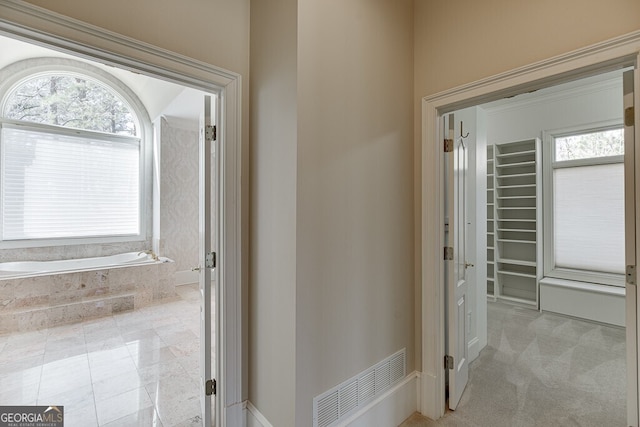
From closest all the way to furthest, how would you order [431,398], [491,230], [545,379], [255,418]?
[255,418] < [431,398] < [545,379] < [491,230]

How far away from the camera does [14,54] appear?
397cm

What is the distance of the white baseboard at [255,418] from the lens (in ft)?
5.48

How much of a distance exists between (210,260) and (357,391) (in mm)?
1172

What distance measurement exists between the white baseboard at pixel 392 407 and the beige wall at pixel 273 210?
505 mm

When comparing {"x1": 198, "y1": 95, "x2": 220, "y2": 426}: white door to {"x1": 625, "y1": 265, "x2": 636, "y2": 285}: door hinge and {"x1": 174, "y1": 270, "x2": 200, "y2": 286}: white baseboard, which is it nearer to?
{"x1": 625, "y1": 265, "x2": 636, "y2": 285}: door hinge

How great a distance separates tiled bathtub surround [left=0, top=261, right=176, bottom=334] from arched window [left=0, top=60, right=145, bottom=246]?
3.94 feet

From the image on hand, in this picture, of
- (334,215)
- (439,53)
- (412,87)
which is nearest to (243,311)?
(334,215)

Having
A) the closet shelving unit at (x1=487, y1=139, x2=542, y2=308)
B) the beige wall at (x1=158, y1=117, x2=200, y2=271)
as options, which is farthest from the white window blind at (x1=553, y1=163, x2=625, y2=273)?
the beige wall at (x1=158, y1=117, x2=200, y2=271)

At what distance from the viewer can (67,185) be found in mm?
4629

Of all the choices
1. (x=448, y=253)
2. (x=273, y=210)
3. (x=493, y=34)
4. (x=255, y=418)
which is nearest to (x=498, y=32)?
(x=493, y=34)

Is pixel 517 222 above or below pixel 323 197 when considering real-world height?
below

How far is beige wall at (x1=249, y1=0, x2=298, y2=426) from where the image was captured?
1.51 meters

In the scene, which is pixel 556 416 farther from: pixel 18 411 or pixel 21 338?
pixel 21 338

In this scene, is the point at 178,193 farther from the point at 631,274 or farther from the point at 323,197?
the point at 631,274
